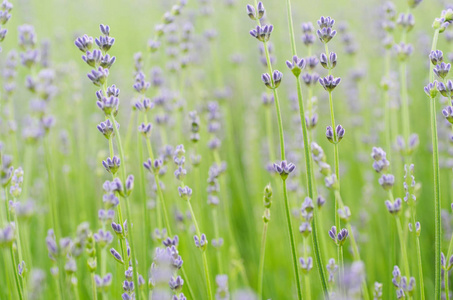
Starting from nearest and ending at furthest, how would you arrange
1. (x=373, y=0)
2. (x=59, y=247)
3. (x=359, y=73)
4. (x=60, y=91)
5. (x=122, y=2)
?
1. (x=59, y=247)
2. (x=359, y=73)
3. (x=60, y=91)
4. (x=373, y=0)
5. (x=122, y=2)

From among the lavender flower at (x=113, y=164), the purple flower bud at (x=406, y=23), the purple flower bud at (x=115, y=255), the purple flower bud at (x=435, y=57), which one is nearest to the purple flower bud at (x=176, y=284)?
the purple flower bud at (x=115, y=255)

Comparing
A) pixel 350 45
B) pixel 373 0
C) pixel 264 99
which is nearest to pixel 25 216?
pixel 264 99

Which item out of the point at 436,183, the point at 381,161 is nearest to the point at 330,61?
the point at 381,161

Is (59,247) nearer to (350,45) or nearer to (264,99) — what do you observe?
(264,99)

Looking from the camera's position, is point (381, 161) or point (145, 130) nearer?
point (381, 161)

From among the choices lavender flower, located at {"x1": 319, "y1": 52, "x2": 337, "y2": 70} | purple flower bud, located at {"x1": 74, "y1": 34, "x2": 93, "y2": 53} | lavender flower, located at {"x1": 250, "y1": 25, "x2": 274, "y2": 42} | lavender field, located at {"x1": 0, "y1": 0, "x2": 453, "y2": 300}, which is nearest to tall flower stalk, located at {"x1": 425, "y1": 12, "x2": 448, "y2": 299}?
lavender field, located at {"x1": 0, "y1": 0, "x2": 453, "y2": 300}

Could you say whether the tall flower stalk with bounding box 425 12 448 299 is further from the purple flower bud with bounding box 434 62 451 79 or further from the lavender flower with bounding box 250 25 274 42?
the lavender flower with bounding box 250 25 274 42

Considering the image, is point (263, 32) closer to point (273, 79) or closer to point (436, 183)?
point (273, 79)

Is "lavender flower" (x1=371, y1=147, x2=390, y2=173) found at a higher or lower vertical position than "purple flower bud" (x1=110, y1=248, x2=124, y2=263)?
higher
